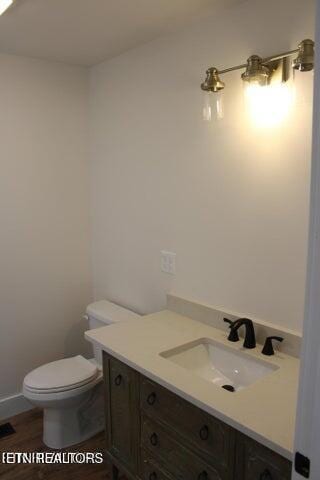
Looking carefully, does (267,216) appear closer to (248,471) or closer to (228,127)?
(228,127)

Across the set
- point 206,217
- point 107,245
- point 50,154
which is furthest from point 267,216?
point 50,154

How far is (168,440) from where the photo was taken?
1.62 metres

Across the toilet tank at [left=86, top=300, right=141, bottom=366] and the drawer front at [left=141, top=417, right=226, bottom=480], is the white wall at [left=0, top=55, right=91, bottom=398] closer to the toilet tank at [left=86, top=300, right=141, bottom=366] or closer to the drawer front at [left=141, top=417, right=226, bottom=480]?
the toilet tank at [left=86, top=300, right=141, bottom=366]

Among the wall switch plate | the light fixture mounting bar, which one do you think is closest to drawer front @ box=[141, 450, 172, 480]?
the wall switch plate

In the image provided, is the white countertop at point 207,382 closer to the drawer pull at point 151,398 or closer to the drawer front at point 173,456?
the drawer pull at point 151,398

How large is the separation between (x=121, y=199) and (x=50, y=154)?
0.61 meters

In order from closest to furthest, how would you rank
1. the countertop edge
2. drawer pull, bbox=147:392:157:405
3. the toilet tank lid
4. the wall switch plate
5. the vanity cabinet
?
1. the countertop edge
2. the vanity cabinet
3. drawer pull, bbox=147:392:157:405
4. the wall switch plate
5. the toilet tank lid

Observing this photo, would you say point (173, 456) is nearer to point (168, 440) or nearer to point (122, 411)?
point (168, 440)

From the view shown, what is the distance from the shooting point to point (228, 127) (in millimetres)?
1880

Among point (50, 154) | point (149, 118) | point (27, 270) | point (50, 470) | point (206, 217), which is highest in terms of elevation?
point (149, 118)

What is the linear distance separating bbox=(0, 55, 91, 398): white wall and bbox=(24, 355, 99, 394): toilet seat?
447mm

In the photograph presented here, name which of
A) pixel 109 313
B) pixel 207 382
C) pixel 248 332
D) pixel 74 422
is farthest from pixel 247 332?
pixel 74 422

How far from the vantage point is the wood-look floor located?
7.00 ft

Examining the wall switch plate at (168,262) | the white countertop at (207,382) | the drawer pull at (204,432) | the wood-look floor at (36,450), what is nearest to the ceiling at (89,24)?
the wall switch plate at (168,262)
